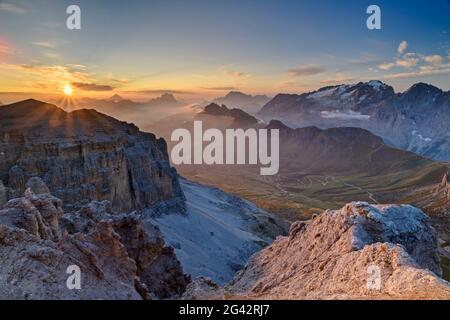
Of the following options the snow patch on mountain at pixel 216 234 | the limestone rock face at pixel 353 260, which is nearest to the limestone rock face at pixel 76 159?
the snow patch on mountain at pixel 216 234

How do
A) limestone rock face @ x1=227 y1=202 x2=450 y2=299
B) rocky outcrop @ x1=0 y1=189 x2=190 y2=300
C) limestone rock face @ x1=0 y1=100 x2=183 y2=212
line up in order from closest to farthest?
1. rocky outcrop @ x1=0 y1=189 x2=190 y2=300
2. limestone rock face @ x1=227 y1=202 x2=450 y2=299
3. limestone rock face @ x1=0 y1=100 x2=183 y2=212

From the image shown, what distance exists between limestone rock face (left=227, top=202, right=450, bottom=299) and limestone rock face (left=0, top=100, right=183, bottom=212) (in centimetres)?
3636

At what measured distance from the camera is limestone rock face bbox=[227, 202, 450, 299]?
17.5 meters

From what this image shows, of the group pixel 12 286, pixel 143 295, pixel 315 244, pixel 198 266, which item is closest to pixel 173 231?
pixel 198 266

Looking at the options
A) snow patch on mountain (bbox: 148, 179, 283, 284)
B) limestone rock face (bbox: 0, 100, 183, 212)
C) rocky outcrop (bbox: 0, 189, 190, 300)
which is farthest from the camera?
limestone rock face (bbox: 0, 100, 183, 212)

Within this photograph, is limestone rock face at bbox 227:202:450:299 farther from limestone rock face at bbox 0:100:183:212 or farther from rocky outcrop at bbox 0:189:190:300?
limestone rock face at bbox 0:100:183:212

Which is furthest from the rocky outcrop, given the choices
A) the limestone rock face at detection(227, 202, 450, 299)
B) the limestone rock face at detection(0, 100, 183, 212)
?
the limestone rock face at detection(0, 100, 183, 212)

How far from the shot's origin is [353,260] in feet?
75.5

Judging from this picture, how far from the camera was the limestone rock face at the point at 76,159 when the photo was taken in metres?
69.3

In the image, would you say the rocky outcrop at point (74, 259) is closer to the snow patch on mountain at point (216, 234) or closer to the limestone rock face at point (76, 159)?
the snow patch on mountain at point (216, 234)

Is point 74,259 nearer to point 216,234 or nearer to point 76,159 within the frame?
point 76,159

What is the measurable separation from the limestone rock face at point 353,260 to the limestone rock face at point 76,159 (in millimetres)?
36359

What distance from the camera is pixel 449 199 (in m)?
196
